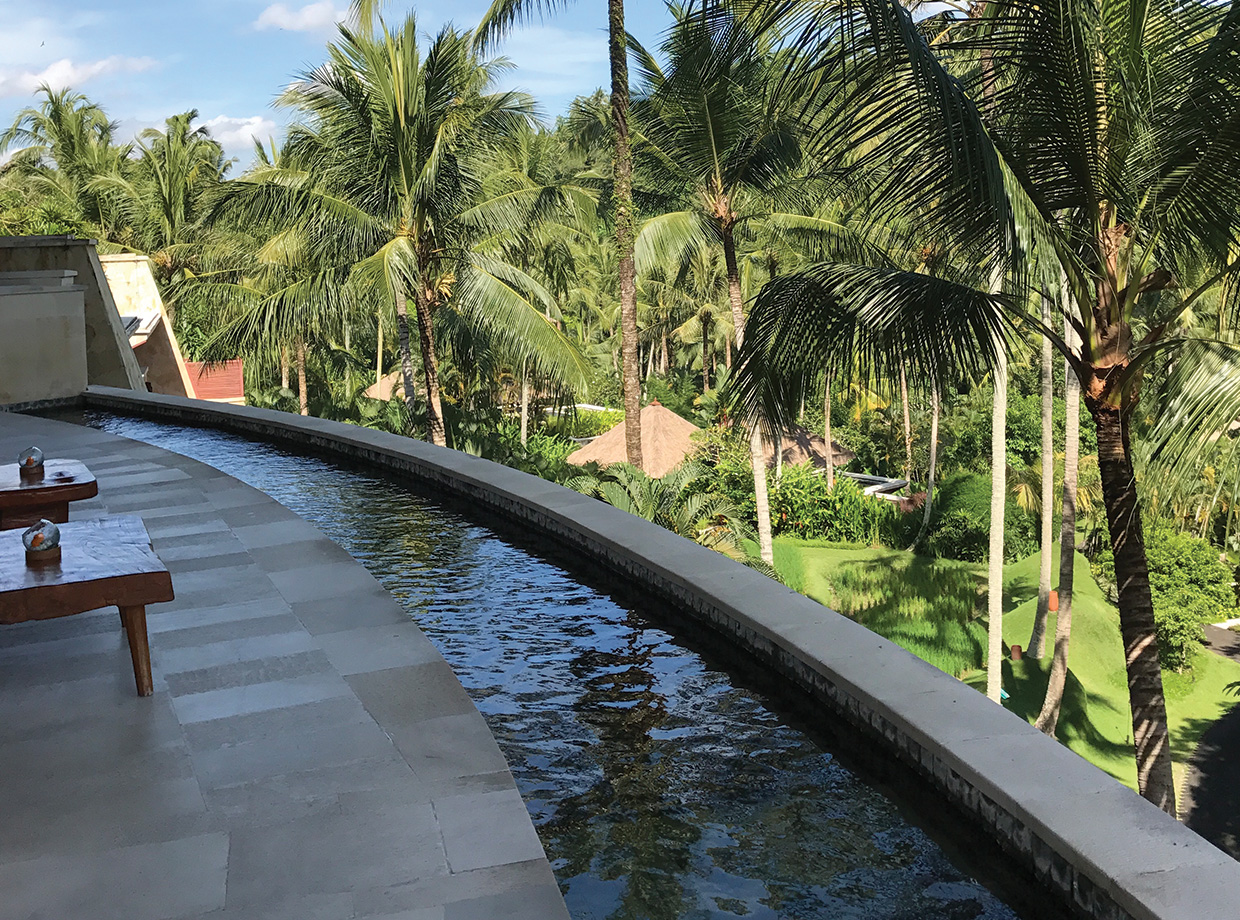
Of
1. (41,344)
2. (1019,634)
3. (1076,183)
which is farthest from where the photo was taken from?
(1019,634)

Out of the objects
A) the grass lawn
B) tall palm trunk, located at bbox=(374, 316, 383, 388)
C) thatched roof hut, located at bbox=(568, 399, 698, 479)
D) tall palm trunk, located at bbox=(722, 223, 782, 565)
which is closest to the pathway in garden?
the grass lawn

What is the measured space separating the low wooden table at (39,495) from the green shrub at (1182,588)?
23.2 meters

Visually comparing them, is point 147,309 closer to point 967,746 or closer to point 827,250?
point 827,250

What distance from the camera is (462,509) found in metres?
8.15

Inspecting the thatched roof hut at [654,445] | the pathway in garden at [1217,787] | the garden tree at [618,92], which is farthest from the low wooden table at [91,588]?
the thatched roof hut at [654,445]

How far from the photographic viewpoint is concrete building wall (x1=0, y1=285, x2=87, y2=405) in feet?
44.9

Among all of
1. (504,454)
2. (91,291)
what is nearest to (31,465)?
(91,291)

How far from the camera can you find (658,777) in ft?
12.2

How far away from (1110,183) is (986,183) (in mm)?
980

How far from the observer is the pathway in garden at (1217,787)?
1756cm

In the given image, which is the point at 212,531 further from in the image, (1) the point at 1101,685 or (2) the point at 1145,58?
(1) the point at 1101,685

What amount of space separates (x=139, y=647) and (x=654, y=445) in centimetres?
2643

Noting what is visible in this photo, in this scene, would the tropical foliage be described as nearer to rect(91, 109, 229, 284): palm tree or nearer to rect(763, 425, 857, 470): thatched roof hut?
rect(91, 109, 229, 284): palm tree

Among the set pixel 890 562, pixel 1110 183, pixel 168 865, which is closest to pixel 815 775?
pixel 168 865
